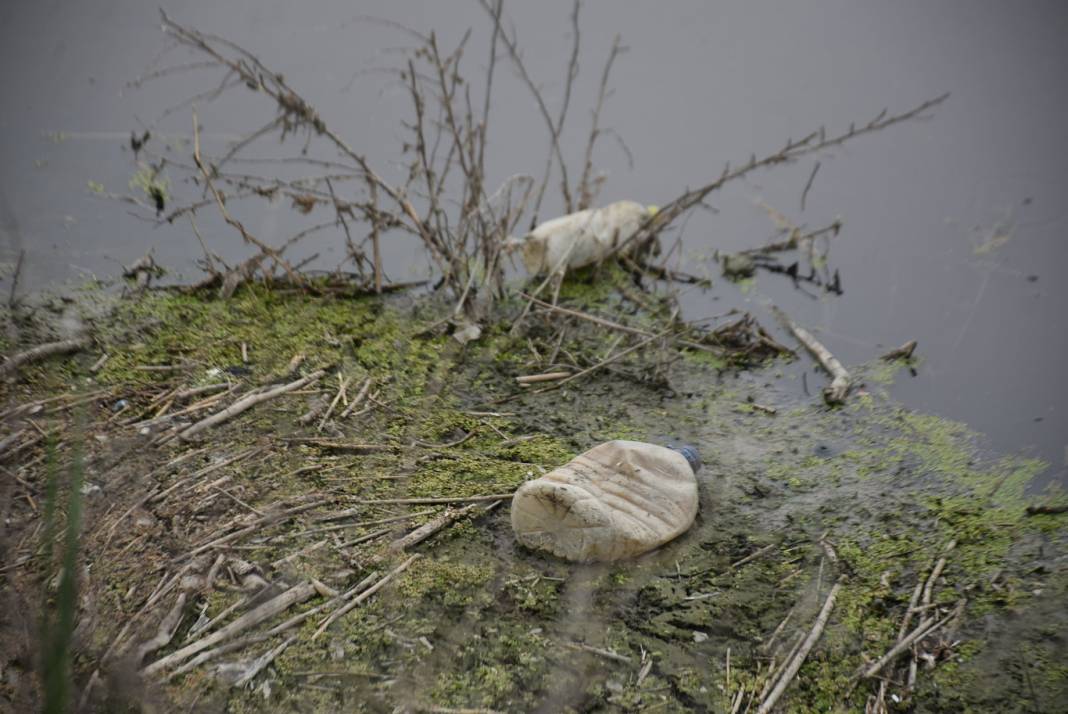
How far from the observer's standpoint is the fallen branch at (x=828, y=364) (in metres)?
3.73

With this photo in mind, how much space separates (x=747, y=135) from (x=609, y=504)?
11.6ft

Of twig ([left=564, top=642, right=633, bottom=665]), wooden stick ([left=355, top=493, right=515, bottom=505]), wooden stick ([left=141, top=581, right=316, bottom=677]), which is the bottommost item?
twig ([left=564, top=642, right=633, bottom=665])

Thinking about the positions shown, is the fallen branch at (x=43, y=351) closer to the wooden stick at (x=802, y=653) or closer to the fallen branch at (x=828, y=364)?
the wooden stick at (x=802, y=653)

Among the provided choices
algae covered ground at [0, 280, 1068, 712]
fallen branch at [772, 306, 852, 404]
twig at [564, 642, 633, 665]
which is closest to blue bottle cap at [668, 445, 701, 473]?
algae covered ground at [0, 280, 1068, 712]

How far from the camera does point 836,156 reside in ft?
18.4

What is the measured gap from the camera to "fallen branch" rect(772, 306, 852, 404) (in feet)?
12.3

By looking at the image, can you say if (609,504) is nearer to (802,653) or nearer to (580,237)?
(802,653)

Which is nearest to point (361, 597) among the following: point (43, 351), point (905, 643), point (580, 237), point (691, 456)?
point (691, 456)

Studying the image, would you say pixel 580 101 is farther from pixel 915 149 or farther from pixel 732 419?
pixel 732 419

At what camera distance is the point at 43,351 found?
3.67 meters

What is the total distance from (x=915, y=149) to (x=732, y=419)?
2.98m

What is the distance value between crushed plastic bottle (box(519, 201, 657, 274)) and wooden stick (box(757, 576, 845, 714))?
228 centimetres

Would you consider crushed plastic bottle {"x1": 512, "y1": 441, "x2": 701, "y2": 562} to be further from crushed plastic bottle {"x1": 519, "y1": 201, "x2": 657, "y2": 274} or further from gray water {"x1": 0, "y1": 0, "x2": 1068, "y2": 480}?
crushed plastic bottle {"x1": 519, "y1": 201, "x2": 657, "y2": 274}

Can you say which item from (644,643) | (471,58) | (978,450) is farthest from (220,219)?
(978,450)
